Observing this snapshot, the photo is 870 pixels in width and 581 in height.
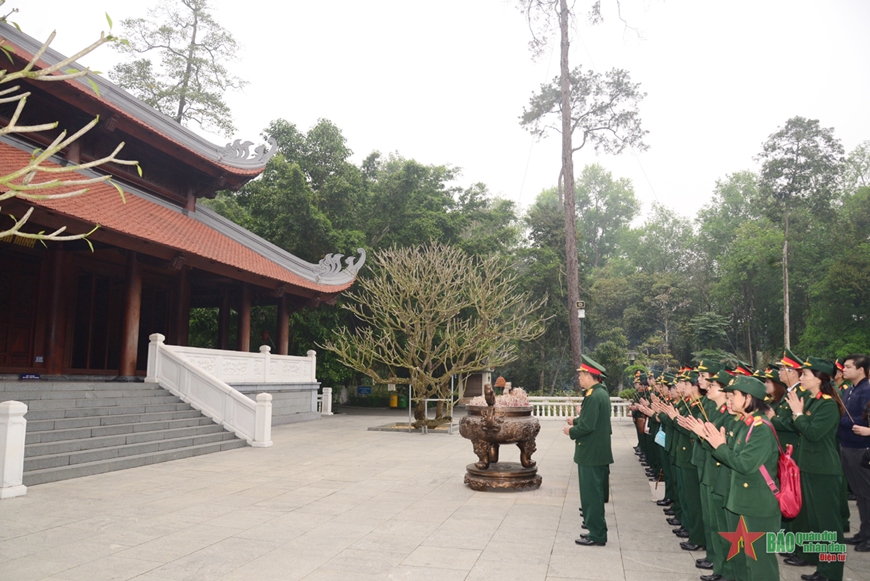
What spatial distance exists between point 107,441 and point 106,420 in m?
0.66

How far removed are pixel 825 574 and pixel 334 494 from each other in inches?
199

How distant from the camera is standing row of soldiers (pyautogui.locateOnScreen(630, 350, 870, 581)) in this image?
3.65 meters

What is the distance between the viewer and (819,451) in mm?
4625

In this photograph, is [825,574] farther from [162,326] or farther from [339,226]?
[339,226]

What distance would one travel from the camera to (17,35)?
11617 millimetres

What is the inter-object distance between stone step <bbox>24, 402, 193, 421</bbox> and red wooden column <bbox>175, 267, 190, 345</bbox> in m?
4.55

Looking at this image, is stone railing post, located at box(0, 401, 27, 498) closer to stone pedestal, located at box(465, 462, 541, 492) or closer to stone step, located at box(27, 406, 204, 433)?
stone step, located at box(27, 406, 204, 433)

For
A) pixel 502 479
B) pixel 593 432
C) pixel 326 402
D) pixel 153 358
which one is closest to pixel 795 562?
pixel 593 432

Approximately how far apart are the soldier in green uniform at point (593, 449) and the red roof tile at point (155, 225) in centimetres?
675

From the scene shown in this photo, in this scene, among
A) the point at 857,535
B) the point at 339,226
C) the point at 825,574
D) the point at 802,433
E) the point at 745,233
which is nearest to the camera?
the point at 825,574

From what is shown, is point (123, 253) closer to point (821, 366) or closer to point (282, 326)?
point (282, 326)

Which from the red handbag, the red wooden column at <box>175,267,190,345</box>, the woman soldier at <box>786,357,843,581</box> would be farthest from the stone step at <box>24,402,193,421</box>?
the woman soldier at <box>786,357,843,581</box>

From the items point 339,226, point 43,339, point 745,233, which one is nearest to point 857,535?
point 43,339

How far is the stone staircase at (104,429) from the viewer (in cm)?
808
